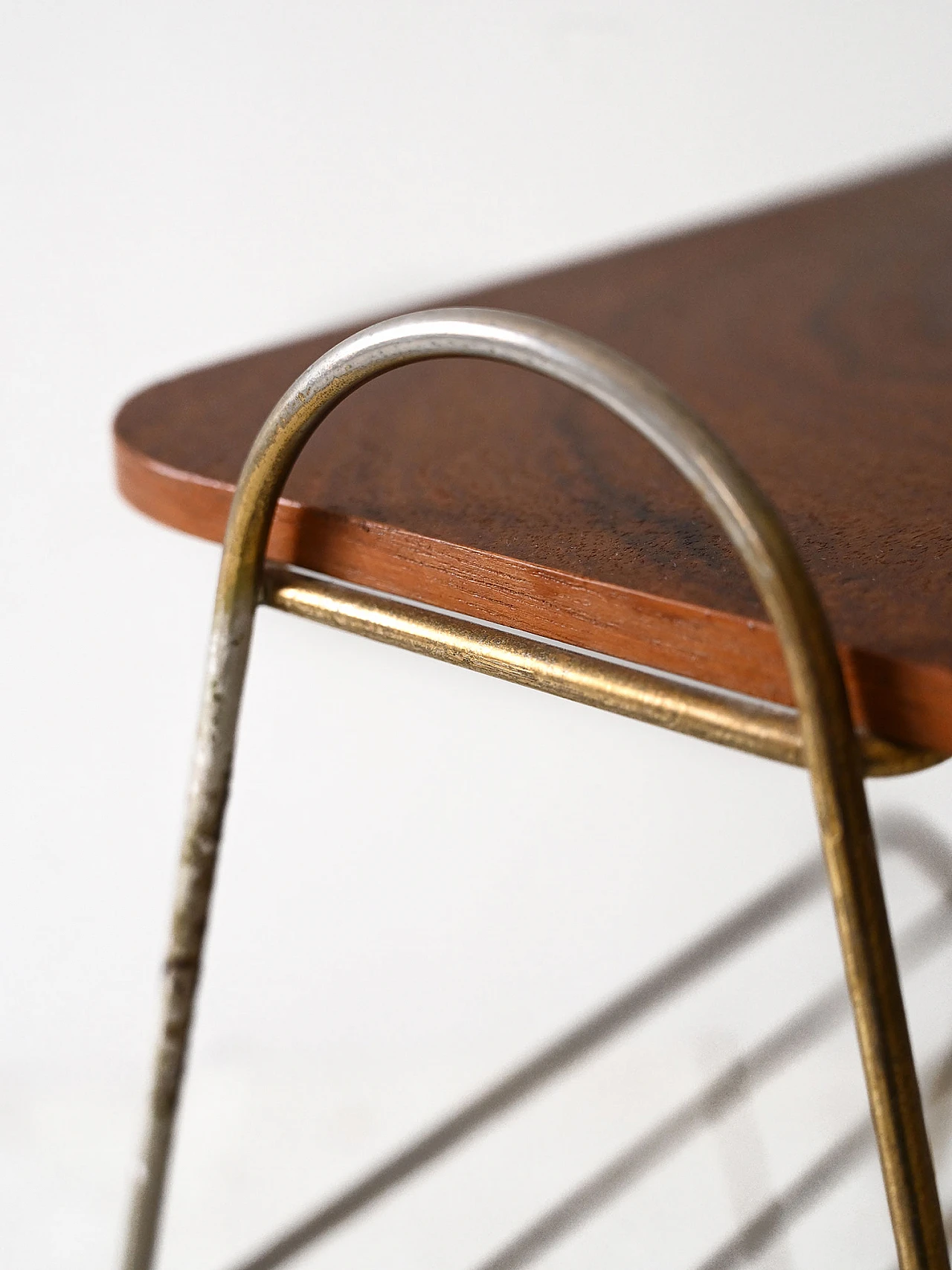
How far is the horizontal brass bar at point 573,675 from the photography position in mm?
243

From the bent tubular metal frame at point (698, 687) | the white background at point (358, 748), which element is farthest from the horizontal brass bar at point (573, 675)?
the white background at point (358, 748)

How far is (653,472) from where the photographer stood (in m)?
0.33

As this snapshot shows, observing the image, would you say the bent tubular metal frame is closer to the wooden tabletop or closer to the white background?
the wooden tabletop

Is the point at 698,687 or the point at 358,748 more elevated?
the point at 698,687

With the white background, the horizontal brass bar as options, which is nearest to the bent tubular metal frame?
the horizontal brass bar

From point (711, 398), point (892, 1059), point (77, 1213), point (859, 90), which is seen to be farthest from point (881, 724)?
point (77, 1213)

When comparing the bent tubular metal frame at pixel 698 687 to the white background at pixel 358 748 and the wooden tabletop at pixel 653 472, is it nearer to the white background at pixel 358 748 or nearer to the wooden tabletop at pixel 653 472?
the wooden tabletop at pixel 653 472

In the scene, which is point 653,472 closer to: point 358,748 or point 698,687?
point 698,687

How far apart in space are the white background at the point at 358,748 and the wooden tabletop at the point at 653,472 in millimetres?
195

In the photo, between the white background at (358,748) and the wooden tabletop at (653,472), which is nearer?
the wooden tabletop at (653,472)

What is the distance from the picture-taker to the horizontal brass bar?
243 millimetres

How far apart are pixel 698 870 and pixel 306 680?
267mm

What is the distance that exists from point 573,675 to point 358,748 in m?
0.56

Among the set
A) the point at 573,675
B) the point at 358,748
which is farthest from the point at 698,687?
the point at 358,748
